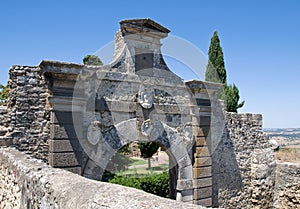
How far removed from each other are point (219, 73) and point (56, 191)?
1359 centimetres

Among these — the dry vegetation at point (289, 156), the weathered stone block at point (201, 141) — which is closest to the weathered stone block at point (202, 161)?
the weathered stone block at point (201, 141)

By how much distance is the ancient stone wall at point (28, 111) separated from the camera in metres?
5.42

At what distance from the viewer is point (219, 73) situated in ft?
50.2

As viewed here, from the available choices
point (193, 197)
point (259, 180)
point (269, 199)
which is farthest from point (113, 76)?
point (269, 199)

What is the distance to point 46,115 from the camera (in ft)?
18.6

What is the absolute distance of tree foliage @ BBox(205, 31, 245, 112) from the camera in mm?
14531

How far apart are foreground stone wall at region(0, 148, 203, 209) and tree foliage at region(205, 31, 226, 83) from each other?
39.1 ft

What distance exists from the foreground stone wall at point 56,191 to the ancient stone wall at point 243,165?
550 cm

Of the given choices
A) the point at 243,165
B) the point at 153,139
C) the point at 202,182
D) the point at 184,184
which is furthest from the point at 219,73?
the point at 153,139

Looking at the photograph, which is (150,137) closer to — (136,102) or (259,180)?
(136,102)

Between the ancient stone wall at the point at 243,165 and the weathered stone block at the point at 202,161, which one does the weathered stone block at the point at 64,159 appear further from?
the ancient stone wall at the point at 243,165

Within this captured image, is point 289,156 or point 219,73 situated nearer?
point 289,156

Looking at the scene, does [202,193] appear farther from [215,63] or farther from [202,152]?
[215,63]

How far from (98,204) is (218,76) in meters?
13.9
